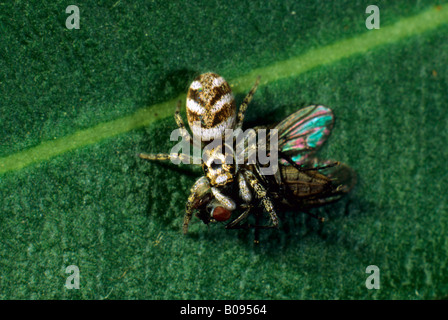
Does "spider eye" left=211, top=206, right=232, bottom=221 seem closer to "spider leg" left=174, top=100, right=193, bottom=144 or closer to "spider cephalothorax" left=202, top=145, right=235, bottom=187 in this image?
"spider cephalothorax" left=202, top=145, right=235, bottom=187

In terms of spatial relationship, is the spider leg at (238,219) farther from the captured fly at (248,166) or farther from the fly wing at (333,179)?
the fly wing at (333,179)

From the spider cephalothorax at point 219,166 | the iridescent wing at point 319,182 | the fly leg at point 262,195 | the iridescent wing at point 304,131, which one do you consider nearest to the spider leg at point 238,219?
the fly leg at point 262,195

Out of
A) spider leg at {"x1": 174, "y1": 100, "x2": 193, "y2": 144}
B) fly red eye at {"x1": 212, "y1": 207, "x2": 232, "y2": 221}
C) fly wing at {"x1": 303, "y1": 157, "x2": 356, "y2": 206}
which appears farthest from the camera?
fly wing at {"x1": 303, "y1": 157, "x2": 356, "y2": 206}

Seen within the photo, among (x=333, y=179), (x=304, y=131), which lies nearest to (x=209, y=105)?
(x=304, y=131)

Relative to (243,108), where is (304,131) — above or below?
below

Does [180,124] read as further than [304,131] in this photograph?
No

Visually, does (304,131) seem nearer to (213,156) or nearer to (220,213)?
(213,156)

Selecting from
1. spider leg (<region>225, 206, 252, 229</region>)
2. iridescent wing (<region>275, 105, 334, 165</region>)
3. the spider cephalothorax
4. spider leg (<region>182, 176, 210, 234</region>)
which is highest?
iridescent wing (<region>275, 105, 334, 165</region>)

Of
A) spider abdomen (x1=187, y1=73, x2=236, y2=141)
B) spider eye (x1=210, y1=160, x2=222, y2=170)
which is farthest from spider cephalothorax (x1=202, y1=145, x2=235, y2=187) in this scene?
spider abdomen (x1=187, y1=73, x2=236, y2=141)
